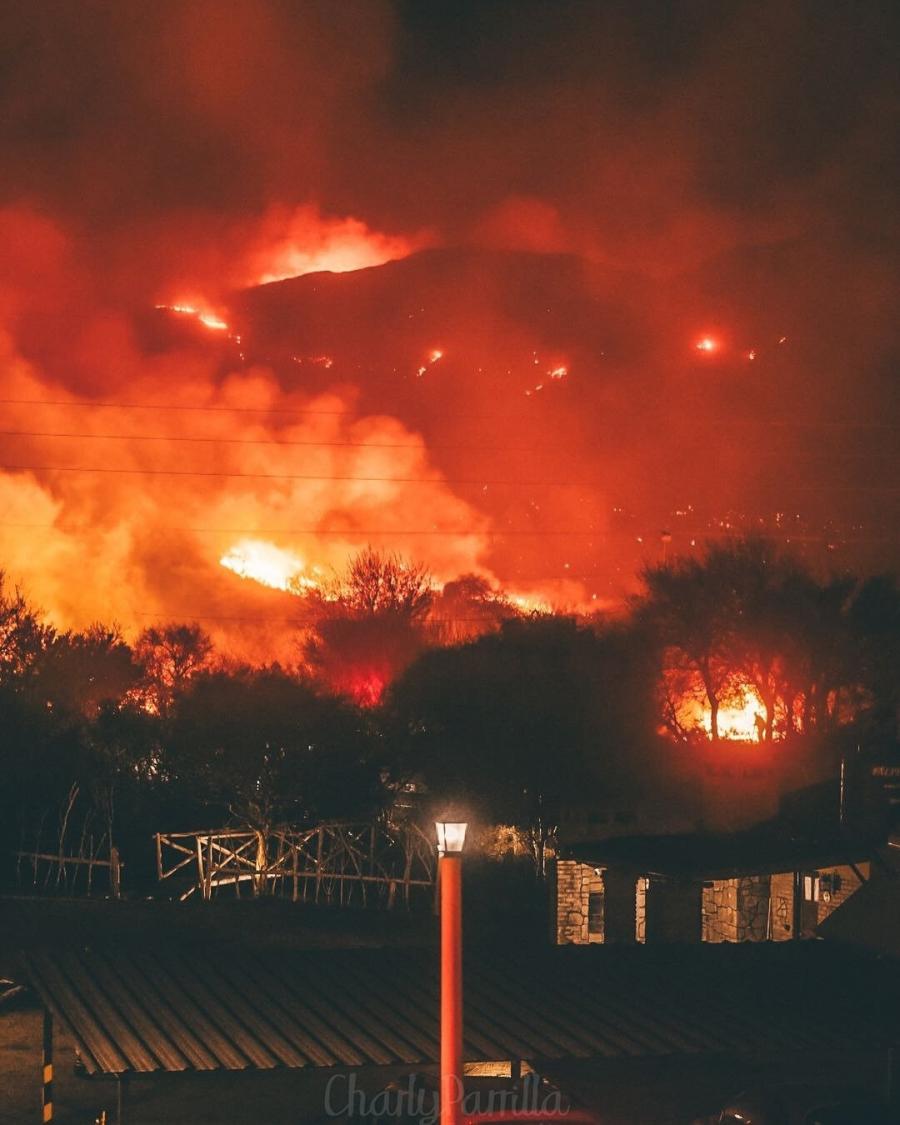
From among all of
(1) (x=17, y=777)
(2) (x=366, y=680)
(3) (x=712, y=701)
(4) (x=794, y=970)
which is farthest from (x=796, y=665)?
(4) (x=794, y=970)

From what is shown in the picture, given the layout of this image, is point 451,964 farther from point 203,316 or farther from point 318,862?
point 203,316

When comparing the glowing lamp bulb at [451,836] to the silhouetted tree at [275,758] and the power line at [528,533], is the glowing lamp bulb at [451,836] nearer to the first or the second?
the silhouetted tree at [275,758]

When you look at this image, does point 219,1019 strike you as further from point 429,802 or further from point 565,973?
point 429,802

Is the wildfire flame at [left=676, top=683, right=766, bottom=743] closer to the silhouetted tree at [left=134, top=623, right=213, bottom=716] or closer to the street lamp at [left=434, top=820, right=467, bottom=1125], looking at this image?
the silhouetted tree at [left=134, top=623, right=213, bottom=716]

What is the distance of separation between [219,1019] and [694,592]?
38.0m

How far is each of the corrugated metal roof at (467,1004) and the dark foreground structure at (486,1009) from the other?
1.1 inches

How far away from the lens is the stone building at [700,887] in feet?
73.2

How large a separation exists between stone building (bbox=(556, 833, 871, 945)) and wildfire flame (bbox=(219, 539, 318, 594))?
157ft

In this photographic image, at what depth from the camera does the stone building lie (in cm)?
2231

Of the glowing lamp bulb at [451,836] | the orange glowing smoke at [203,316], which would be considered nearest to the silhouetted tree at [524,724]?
the glowing lamp bulb at [451,836]

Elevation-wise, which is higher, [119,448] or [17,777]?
[119,448]

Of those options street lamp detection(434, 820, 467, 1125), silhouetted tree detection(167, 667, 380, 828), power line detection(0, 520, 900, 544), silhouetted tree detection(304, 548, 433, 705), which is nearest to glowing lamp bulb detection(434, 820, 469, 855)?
street lamp detection(434, 820, 467, 1125)

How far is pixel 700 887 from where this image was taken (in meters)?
25.8

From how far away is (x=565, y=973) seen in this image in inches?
677
